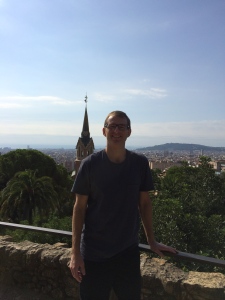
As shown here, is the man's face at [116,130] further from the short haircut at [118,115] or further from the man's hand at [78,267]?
the man's hand at [78,267]

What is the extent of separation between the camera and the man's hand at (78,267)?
2.30m

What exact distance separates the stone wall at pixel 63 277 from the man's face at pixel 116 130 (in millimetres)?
1636

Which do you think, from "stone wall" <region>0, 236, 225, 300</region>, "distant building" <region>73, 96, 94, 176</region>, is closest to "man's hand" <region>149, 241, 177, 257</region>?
"stone wall" <region>0, 236, 225, 300</region>

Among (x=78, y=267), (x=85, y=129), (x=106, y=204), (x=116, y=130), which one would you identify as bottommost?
(x=78, y=267)

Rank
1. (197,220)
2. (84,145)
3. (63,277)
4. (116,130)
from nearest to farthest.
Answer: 1. (116,130)
2. (63,277)
3. (197,220)
4. (84,145)

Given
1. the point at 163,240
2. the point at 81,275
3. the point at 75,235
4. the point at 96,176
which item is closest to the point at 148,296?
the point at 81,275

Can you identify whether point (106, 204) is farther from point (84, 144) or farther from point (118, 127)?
point (84, 144)

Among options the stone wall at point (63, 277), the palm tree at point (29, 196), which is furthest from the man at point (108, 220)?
the palm tree at point (29, 196)

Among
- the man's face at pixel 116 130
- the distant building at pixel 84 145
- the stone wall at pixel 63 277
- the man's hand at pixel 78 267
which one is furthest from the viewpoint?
the distant building at pixel 84 145

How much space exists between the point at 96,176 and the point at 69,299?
1981 mm

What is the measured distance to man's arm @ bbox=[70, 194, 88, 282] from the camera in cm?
231

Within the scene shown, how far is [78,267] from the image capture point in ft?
7.57

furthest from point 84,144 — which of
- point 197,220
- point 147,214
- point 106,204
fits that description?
point 106,204

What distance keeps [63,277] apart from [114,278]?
4.39 feet
